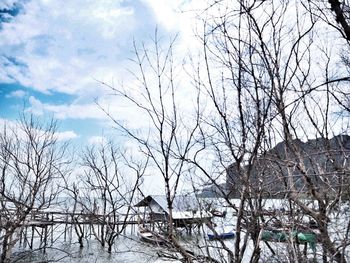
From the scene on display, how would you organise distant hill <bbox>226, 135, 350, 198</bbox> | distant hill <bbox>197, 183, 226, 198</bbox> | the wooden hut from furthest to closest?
the wooden hut, distant hill <bbox>197, 183, 226, 198</bbox>, distant hill <bbox>226, 135, 350, 198</bbox>

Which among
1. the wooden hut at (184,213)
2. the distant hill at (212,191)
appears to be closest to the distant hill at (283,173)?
the distant hill at (212,191)

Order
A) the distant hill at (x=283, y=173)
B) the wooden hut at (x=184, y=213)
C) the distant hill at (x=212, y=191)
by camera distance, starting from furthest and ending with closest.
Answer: the wooden hut at (x=184, y=213) → the distant hill at (x=212, y=191) → the distant hill at (x=283, y=173)

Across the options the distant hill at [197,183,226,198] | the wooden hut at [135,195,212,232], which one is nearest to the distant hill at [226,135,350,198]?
the distant hill at [197,183,226,198]

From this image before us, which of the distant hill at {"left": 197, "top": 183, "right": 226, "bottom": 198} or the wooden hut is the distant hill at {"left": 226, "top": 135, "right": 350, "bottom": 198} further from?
the wooden hut

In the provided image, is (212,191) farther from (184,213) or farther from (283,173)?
(184,213)

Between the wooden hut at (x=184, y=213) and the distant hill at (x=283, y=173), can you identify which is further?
the wooden hut at (x=184, y=213)

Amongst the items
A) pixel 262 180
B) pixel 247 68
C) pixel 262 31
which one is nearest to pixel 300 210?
pixel 262 180

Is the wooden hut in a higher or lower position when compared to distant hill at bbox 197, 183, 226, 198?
lower

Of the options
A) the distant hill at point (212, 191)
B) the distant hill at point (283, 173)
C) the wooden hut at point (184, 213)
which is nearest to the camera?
the distant hill at point (283, 173)

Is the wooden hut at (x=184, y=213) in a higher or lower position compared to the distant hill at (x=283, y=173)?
lower

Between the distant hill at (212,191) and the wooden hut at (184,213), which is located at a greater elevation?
→ the distant hill at (212,191)

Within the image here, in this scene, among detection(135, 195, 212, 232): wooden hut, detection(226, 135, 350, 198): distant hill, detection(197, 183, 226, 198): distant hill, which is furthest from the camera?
detection(135, 195, 212, 232): wooden hut

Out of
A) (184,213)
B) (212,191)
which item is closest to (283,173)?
(212,191)

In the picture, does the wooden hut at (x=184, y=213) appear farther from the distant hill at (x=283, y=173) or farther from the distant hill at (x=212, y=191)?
the distant hill at (x=283, y=173)
